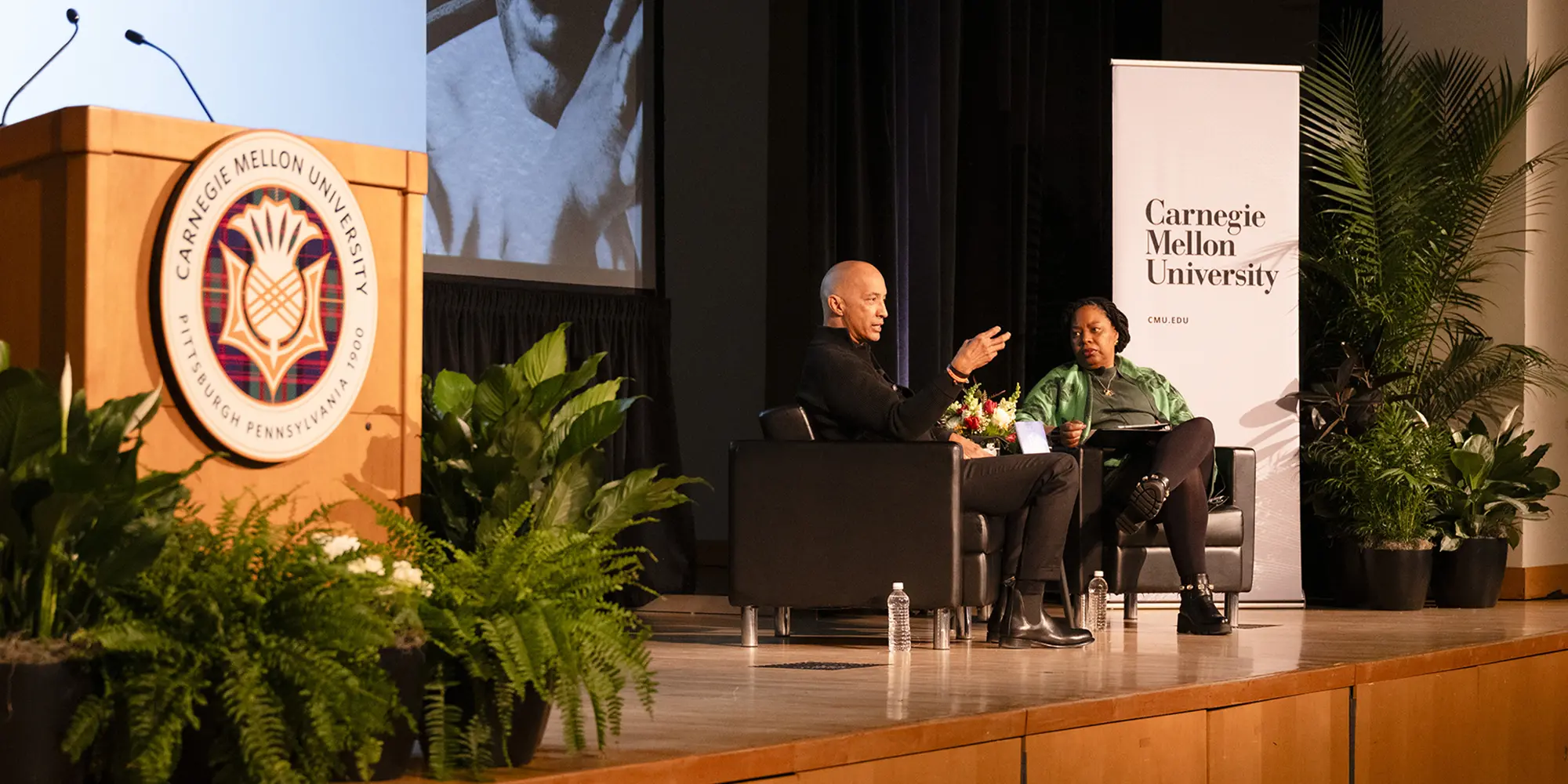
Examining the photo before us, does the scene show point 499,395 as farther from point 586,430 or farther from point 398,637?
point 398,637

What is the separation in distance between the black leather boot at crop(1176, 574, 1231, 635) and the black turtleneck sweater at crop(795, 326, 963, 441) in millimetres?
975

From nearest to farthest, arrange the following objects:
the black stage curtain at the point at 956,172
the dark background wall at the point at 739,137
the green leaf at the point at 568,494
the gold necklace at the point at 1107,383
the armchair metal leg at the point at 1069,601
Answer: the green leaf at the point at 568,494 < the armchair metal leg at the point at 1069,601 < the gold necklace at the point at 1107,383 < the black stage curtain at the point at 956,172 < the dark background wall at the point at 739,137

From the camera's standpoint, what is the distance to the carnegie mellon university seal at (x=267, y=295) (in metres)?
1.90

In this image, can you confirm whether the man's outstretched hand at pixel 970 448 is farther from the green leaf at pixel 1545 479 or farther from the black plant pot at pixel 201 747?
→ the black plant pot at pixel 201 747

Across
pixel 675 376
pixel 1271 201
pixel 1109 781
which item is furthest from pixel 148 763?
pixel 675 376

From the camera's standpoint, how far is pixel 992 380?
709 cm

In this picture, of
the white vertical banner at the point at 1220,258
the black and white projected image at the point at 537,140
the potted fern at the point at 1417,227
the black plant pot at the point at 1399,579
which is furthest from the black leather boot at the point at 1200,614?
the black and white projected image at the point at 537,140

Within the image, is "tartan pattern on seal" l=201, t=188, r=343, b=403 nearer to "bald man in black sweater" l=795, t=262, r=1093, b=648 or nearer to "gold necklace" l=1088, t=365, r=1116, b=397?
"bald man in black sweater" l=795, t=262, r=1093, b=648

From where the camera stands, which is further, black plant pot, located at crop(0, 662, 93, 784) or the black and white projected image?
the black and white projected image

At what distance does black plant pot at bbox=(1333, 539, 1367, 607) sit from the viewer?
6.54m

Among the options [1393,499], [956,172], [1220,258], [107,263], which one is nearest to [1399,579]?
→ [1393,499]

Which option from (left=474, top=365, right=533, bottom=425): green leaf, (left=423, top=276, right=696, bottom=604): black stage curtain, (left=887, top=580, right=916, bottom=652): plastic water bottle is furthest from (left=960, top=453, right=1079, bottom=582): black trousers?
(left=474, top=365, right=533, bottom=425): green leaf

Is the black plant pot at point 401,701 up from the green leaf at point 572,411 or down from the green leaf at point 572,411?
down

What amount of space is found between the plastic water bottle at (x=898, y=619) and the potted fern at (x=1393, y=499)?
9.01 ft
